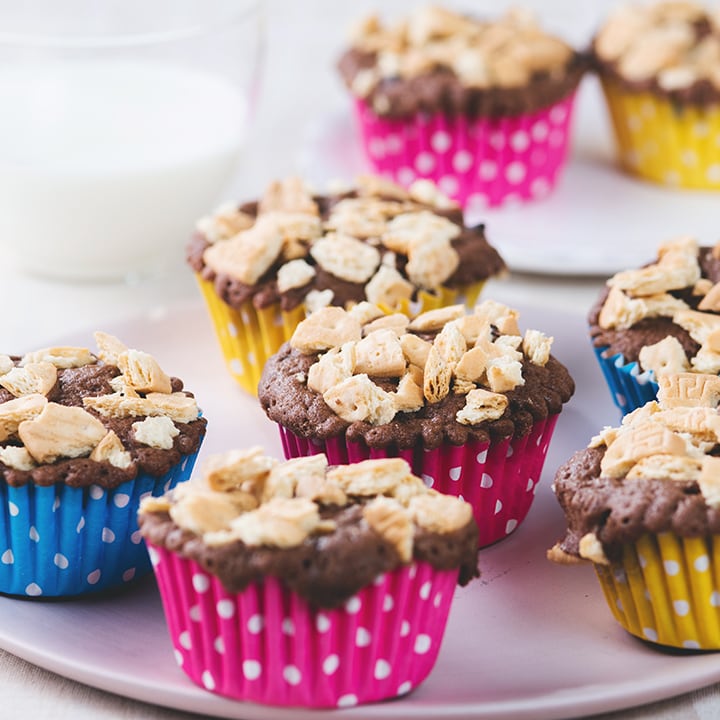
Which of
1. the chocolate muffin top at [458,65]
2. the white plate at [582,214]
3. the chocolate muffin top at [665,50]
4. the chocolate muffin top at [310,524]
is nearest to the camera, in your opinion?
the chocolate muffin top at [310,524]

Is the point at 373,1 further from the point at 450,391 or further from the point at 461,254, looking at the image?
the point at 450,391

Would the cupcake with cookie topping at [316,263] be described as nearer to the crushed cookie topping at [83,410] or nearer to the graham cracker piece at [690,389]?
the crushed cookie topping at [83,410]

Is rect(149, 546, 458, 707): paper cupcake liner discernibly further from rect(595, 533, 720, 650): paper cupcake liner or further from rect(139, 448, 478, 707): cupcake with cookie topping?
rect(595, 533, 720, 650): paper cupcake liner

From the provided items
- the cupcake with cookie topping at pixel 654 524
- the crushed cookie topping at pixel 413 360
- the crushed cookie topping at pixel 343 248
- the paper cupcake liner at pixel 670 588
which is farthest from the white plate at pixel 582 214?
the paper cupcake liner at pixel 670 588

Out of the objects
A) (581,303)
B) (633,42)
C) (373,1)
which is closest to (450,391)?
(581,303)

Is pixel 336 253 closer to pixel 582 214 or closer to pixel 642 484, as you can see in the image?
pixel 642 484

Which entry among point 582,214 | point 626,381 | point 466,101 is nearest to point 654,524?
point 626,381
